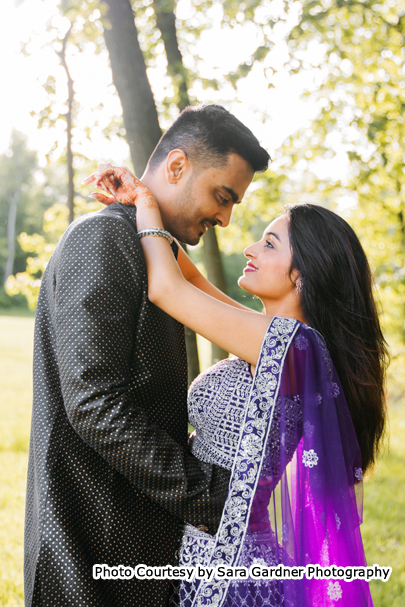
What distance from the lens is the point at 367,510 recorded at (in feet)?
18.7

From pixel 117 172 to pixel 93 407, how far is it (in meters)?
1.07

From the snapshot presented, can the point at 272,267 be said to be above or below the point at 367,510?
above

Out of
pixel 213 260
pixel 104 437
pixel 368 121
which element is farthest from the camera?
pixel 368 121

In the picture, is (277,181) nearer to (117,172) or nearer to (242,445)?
(117,172)

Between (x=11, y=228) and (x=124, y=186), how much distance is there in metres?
41.6

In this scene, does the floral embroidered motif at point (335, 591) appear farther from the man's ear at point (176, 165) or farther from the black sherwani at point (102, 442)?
the man's ear at point (176, 165)

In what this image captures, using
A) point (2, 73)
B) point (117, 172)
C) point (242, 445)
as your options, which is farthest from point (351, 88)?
point (242, 445)

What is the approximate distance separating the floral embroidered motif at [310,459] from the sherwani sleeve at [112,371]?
1.05 ft

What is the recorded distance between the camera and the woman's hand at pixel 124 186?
7.18 ft

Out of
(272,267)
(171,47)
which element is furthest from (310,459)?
(171,47)

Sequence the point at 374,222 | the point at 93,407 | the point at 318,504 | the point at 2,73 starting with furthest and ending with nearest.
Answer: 1. the point at 374,222
2. the point at 2,73
3. the point at 318,504
4. the point at 93,407

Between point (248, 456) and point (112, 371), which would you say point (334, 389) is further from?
point (112, 371)

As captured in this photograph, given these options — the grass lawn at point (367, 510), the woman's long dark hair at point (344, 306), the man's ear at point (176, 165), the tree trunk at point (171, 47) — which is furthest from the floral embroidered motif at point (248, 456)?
the tree trunk at point (171, 47)

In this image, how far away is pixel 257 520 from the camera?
1979mm
